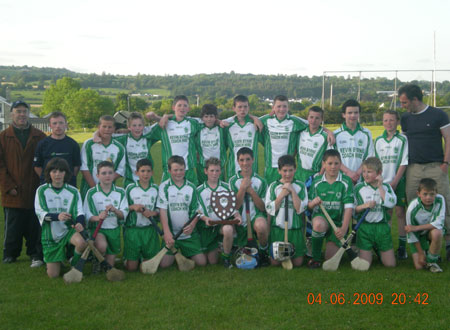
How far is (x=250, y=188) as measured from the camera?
5.63 meters

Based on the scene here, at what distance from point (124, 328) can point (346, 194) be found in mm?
3061

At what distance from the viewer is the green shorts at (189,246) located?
220 inches

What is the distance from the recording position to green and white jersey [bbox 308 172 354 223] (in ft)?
18.0

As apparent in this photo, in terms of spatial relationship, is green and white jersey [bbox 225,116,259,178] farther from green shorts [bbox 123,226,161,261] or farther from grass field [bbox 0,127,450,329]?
grass field [bbox 0,127,450,329]

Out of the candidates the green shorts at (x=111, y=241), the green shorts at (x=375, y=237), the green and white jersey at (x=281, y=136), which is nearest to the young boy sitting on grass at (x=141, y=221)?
the green shorts at (x=111, y=241)

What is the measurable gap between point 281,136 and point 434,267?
2.60m

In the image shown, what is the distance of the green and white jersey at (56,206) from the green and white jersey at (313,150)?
3.03 meters

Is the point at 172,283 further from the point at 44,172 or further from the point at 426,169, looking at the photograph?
the point at 426,169

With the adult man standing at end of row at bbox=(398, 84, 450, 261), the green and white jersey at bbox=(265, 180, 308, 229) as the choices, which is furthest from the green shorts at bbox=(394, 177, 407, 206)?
the green and white jersey at bbox=(265, 180, 308, 229)

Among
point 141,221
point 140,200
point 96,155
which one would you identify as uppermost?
point 96,155

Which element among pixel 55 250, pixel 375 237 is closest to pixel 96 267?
pixel 55 250

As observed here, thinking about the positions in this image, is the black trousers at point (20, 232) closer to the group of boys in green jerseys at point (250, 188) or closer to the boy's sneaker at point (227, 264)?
the group of boys in green jerseys at point (250, 188)

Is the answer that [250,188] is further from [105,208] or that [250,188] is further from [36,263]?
[36,263]

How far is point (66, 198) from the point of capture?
532 centimetres
